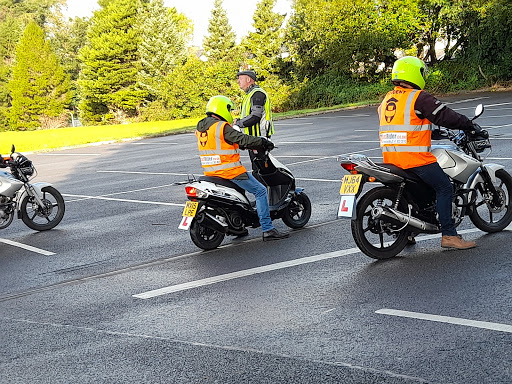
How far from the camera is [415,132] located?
745 cm

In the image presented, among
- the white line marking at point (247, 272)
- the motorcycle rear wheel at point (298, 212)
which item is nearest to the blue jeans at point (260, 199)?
the motorcycle rear wheel at point (298, 212)

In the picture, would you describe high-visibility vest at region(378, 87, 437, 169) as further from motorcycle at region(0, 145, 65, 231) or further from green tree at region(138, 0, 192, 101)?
green tree at region(138, 0, 192, 101)

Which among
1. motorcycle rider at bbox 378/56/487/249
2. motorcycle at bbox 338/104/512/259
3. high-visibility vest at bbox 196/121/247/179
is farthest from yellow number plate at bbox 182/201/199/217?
motorcycle rider at bbox 378/56/487/249

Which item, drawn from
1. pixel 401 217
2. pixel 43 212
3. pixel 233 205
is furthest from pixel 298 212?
pixel 43 212

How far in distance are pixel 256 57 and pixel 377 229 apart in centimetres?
4592

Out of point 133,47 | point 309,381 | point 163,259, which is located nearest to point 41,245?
point 163,259

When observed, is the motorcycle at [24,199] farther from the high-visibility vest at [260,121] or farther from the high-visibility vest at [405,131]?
the high-visibility vest at [405,131]

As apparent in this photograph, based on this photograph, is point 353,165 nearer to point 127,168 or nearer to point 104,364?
point 104,364

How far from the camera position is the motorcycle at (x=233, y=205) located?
877cm

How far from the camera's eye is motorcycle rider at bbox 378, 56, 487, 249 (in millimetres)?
7383

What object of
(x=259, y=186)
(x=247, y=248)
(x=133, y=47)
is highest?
(x=133, y=47)

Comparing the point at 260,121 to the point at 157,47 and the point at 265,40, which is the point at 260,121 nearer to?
the point at 265,40

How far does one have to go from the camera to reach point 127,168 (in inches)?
786

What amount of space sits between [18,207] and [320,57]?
38.3 m
